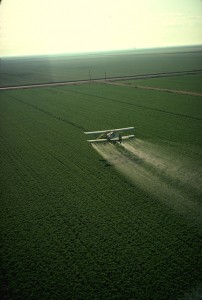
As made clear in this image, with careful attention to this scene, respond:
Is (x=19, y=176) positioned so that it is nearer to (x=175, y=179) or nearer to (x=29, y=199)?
(x=29, y=199)

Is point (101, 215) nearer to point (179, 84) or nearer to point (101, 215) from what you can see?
point (101, 215)

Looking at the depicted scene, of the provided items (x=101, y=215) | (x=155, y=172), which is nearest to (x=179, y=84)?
(x=155, y=172)

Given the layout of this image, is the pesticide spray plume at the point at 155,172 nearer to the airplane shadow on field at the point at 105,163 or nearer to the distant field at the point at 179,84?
the airplane shadow on field at the point at 105,163

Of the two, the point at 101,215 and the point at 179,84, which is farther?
the point at 179,84

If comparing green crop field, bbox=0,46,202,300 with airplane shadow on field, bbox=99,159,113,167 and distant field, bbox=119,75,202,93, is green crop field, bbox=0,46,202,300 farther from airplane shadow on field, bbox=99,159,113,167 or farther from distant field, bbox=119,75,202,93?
distant field, bbox=119,75,202,93

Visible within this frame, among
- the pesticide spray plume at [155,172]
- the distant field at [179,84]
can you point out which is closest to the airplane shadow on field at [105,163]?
the pesticide spray plume at [155,172]

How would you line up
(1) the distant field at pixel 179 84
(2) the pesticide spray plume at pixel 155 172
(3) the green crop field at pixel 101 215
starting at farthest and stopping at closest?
1. (1) the distant field at pixel 179 84
2. (2) the pesticide spray plume at pixel 155 172
3. (3) the green crop field at pixel 101 215

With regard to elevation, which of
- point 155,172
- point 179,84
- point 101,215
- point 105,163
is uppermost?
point 179,84
